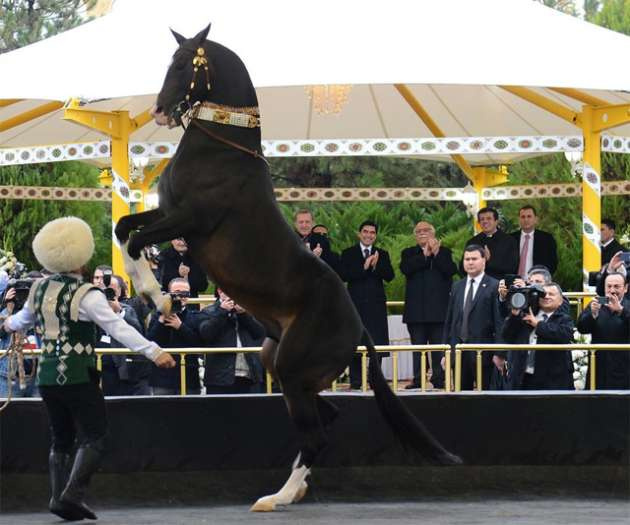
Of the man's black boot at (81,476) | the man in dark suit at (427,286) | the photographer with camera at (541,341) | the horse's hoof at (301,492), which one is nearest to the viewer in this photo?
the man's black boot at (81,476)

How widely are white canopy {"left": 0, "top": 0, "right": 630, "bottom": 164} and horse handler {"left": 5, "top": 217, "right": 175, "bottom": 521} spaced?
20.1 ft

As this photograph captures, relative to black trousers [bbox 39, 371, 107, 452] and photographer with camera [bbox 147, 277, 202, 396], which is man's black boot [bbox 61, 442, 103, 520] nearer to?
black trousers [bbox 39, 371, 107, 452]

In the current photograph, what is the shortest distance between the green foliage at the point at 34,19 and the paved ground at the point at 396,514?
30.5m

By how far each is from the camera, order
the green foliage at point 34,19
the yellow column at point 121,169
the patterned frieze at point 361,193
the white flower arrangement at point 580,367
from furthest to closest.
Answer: the green foliage at point 34,19 < the patterned frieze at point 361,193 < the yellow column at point 121,169 < the white flower arrangement at point 580,367

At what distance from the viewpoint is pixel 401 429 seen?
26.4 ft

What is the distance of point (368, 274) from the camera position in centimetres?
1440

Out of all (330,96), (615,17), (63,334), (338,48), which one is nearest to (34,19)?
(615,17)

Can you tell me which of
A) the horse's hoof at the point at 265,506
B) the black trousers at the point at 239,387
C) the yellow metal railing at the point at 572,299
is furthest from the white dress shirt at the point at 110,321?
the yellow metal railing at the point at 572,299

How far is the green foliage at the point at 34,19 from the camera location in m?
37.1

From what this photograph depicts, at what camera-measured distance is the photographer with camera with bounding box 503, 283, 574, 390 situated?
974cm

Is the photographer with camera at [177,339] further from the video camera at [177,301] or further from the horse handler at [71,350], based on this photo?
the horse handler at [71,350]

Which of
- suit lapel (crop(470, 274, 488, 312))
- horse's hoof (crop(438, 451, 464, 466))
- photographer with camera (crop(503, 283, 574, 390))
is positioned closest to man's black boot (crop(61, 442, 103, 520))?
horse's hoof (crop(438, 451, 464, 466))

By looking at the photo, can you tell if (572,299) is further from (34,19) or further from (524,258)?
(34,19)

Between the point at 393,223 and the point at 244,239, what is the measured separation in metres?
17.6
